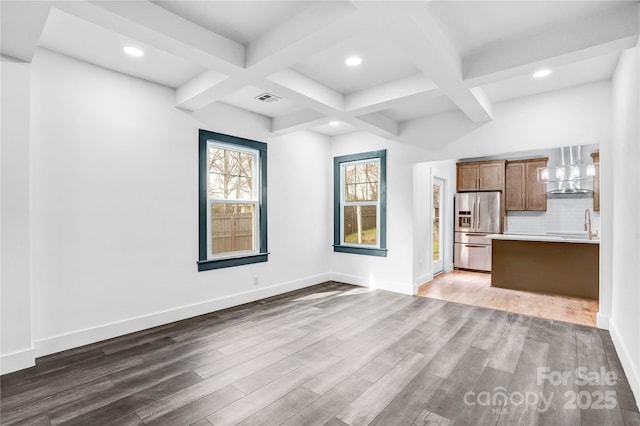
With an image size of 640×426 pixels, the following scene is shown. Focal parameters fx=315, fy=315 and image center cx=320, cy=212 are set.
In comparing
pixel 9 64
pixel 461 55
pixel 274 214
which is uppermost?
pixel 461 55

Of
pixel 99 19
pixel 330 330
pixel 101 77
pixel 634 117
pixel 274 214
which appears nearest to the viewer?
pixel 99 19

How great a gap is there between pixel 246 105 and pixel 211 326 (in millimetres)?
2877

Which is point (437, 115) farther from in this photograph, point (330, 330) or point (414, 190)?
point (330, 330)

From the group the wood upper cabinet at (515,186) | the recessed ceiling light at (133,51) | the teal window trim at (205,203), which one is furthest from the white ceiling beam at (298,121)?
the wood upper cabinet at (515,186)

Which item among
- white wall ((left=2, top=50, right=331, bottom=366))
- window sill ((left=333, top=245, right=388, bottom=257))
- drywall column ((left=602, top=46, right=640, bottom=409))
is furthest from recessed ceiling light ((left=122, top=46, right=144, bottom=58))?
window sill ((left=333, top=245, right=388, bottom=257))

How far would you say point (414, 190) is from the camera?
5152mm

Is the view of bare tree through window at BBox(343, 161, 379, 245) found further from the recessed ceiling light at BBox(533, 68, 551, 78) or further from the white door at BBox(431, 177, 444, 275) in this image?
the recessed ceiling light at BBox(533, 68, 551, 78)

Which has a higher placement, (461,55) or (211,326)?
(461,55)

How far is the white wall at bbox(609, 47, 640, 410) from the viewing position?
92.1 inches

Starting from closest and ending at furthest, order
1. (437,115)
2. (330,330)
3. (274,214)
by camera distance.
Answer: (330,330)
(437,115)
(274,214)

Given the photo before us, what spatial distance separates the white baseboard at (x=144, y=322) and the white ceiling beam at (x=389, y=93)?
2943 millimetres

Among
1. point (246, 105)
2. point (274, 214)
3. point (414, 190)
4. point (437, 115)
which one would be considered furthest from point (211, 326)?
point (437, 115)

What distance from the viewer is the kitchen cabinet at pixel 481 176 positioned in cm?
707

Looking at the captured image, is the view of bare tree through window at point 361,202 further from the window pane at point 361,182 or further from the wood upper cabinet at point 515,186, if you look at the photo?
the wood upper cabinet at point 515,186
